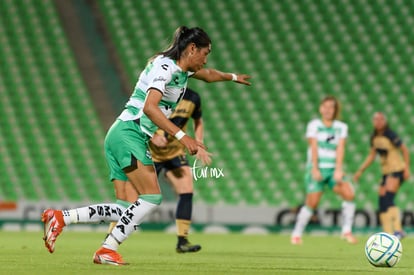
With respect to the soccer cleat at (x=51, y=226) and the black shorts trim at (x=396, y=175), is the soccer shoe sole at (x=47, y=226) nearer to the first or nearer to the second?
the soccer cleat at (x=51, y=226)

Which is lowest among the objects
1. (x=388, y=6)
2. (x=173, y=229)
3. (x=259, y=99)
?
(x=173, y=229)

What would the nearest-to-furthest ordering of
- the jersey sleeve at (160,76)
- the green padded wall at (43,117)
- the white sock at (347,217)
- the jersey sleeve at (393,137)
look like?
1. the jersey sleeve at (160,76)
2. the white sock at (347,217)
3. the jersey sleeve at (393,137)
4. the green padded wall at (43,117)

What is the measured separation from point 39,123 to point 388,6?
7.94 metres

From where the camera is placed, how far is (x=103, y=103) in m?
19.5

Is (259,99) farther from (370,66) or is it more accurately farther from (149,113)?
(149,113)

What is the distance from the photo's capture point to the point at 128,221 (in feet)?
22.3

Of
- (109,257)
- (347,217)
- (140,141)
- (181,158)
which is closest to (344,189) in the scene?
(347,217)

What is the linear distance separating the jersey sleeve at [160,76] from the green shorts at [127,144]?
446mm

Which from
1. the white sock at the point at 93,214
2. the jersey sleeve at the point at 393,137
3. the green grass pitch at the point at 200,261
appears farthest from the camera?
the jersey sleeve at the point at 393,137

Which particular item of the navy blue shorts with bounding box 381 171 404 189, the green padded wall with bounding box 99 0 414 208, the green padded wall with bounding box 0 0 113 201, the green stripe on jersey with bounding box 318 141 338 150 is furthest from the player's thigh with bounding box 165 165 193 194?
the green padded wall with bounding box 0 0 113 201

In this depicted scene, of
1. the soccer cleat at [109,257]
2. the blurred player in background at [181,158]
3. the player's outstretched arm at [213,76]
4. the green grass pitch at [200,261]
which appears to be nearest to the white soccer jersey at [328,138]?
the green grass pitch at [200,261]

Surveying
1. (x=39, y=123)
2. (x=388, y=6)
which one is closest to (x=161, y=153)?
(x=39, y=123)

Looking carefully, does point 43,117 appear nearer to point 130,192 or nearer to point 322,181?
point 322,181

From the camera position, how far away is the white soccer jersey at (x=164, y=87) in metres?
6.79
